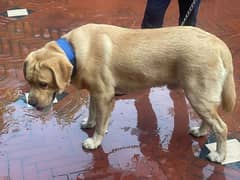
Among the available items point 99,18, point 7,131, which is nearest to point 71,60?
point 7,131

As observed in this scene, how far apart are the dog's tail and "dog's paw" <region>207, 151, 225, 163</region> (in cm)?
35

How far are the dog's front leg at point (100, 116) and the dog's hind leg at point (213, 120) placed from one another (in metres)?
0.57

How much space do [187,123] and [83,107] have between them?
893mm

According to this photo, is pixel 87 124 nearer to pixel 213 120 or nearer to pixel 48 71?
pixel 48 71

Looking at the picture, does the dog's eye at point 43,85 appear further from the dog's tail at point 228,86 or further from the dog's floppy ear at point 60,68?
the dog's tail at point 228,86

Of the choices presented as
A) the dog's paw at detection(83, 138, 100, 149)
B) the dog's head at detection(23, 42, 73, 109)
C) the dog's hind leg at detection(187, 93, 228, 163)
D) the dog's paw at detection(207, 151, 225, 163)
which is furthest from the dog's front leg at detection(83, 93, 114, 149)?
the dog's paw at detection(207, 151, 225, 163)

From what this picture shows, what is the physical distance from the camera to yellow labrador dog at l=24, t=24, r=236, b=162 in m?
2.82

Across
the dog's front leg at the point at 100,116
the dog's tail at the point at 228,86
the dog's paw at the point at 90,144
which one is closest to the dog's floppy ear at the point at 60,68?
the dog's front leg at the point at 100,116

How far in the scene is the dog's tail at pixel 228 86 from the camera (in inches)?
113

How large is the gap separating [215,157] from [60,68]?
1.28 meters

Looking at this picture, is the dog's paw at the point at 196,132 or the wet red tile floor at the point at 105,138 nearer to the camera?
the wet red tile floor at the point at 105,138

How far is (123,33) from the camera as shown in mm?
3012

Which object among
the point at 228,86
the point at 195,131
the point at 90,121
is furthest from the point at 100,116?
the point at 228,86

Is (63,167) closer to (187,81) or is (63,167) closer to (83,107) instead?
(83,107)
